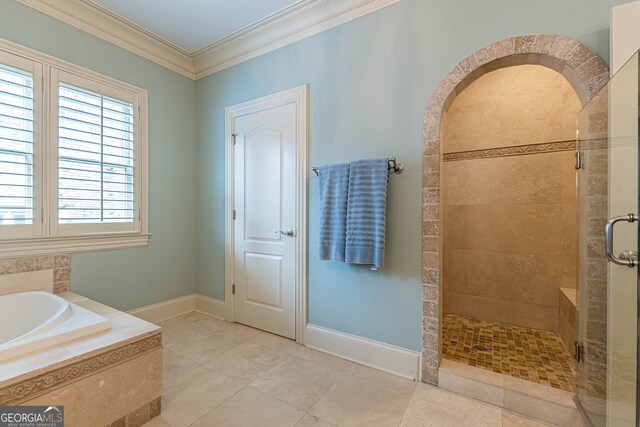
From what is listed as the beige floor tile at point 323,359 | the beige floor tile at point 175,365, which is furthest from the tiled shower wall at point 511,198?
the beige floor tile at point 175,365

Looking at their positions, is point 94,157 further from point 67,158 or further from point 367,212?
point 367,212

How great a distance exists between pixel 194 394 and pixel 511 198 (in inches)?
121

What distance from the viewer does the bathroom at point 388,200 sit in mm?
1655

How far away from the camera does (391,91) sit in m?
1.99

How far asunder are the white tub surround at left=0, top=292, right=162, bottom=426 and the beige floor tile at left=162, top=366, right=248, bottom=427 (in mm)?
117

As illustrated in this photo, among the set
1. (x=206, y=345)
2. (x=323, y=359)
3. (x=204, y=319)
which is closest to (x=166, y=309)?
(x=204, y=319)

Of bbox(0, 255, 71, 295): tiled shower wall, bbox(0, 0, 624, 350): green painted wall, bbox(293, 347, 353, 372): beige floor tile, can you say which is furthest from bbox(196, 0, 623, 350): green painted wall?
bbox(0, 255, 71, 295): tiled shower wall

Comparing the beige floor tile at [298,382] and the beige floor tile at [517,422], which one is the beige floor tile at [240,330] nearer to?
the beige floor tile at [298,382]

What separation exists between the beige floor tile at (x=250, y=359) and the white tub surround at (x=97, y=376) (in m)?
0.56

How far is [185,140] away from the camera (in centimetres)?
310

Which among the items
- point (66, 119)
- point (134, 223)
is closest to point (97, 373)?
point (134, 223)

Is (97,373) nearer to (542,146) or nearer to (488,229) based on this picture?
(488,229)

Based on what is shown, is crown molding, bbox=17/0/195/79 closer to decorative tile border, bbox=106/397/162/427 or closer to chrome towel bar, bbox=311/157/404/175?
chrome towel bar, bbox=311/157/404/175

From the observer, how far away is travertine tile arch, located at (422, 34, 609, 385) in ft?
5.25
